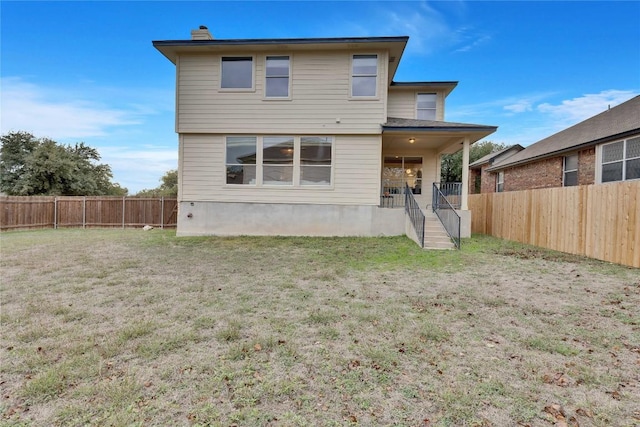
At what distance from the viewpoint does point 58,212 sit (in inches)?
634

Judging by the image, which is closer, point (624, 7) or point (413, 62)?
point (624, 7)

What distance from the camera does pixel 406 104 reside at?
14.0 metres

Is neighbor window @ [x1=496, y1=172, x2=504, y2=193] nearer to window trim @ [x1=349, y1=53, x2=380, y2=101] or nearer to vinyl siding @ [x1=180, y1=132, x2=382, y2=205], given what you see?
vinyl siding @ [x1=180, y1=132, x2=382, y2=205]

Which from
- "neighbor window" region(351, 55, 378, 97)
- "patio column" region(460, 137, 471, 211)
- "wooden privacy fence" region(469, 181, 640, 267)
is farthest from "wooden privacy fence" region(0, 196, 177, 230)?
"wooden privacy fence" region(469, 181, 640, 267)

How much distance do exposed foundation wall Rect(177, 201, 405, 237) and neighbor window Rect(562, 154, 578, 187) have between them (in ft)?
27.4

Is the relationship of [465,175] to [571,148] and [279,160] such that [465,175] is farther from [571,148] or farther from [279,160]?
[279,160]

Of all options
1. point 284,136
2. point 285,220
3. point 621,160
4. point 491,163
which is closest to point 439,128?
point 284,136

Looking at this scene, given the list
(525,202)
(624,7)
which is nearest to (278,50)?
(525,202)

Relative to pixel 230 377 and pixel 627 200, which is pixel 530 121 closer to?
pixel 627 200

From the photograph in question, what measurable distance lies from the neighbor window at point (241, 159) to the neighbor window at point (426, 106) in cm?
755

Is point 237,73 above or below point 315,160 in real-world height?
above

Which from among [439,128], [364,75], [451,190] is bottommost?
[451,190]

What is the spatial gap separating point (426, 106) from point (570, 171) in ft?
22.9

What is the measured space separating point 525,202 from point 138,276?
11806 millimetres
